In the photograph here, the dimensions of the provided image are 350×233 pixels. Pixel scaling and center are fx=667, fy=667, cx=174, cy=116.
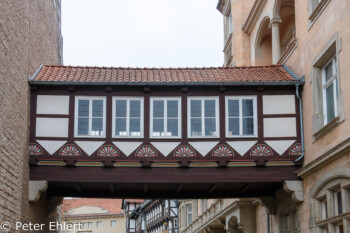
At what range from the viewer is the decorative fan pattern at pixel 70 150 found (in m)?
19.3

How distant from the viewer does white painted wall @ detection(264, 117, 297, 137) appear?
19484 mm

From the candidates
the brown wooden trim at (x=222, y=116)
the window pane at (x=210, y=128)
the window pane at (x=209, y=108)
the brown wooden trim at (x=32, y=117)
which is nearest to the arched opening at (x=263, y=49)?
the brown wooden trim at (x=222, y=116)

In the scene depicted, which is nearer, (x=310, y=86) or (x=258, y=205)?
(x=310, y=86)

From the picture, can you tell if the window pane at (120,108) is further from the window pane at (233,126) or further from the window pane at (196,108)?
the window pane at (233,126)

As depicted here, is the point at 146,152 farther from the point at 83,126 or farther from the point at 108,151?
the point at 83,126

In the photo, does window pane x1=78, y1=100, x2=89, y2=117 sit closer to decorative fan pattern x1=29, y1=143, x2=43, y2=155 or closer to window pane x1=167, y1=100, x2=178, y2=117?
decorative fan pattern x1=29, y1=143, x2=43, y2=155

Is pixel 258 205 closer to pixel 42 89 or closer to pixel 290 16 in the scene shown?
pixel 290 16

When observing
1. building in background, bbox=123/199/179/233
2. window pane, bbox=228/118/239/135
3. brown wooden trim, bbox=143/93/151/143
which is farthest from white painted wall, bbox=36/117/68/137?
building in background, bbox=123/199/179/233

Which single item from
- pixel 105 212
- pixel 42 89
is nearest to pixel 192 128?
pixel 42 89

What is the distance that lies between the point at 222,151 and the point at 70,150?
4409mm

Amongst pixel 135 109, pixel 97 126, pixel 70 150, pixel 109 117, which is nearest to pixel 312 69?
pixel 135 109

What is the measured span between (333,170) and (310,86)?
3.09 metres

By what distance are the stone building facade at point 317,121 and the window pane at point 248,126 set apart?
60.4 inches

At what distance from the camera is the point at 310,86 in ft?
61.9
